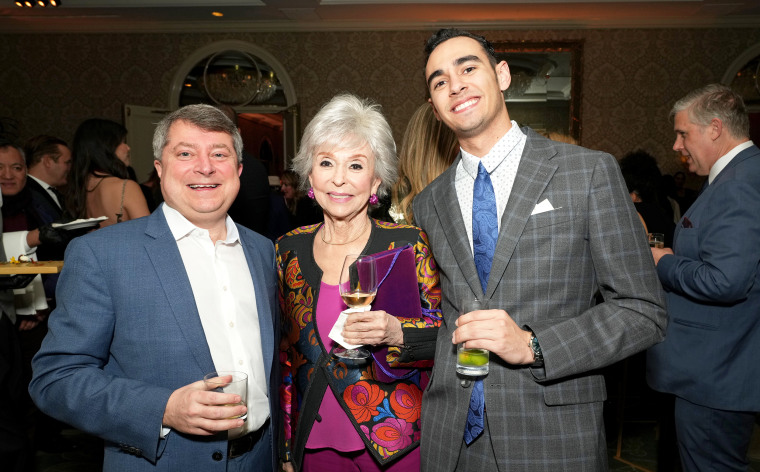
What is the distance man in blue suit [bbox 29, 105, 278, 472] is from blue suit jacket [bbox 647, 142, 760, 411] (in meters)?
1.73

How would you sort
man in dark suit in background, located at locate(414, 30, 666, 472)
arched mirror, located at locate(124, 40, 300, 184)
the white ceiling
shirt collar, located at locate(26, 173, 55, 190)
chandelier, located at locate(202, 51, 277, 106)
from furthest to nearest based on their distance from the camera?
1. chandelier, located at locate(202, 51, 277, 106)
2. arched mirror, located at locate(124, 40, 300, 184)
3. the white ceiling
4. shirt collar, located at locate(26, 173, 55, 190)
5. man in dark suit in background, located at locate(414, 30, 666, 472)

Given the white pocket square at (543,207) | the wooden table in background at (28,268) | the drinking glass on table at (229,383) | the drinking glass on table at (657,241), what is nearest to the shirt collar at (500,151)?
the white pocket square at (543,207)

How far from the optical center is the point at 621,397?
354 centimetres

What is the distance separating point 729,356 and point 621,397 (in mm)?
1357

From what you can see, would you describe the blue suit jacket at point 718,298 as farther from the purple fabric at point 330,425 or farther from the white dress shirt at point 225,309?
the white dress shirt at point 225,309

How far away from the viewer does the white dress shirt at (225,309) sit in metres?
1.50

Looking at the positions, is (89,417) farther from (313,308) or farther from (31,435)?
(31,435)

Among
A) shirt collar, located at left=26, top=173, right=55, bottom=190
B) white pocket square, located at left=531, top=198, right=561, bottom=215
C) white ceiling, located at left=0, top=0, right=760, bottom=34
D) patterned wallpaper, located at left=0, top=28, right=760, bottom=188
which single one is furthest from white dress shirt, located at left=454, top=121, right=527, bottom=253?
patterned wallpaper, located at left=0, top=28, right=760, bottom=188

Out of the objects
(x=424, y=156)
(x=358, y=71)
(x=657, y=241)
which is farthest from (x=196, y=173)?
(x=358, y=71)

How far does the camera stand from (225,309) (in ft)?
5.03

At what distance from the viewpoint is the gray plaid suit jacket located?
1.38 m

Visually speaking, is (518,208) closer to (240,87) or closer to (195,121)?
(195,121)

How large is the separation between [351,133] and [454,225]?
1.68ft

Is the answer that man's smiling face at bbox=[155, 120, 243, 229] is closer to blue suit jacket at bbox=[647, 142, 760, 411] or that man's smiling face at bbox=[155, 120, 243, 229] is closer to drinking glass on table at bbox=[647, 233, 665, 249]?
blue suit jacket at bbox=[647, 142, 760, 411]
